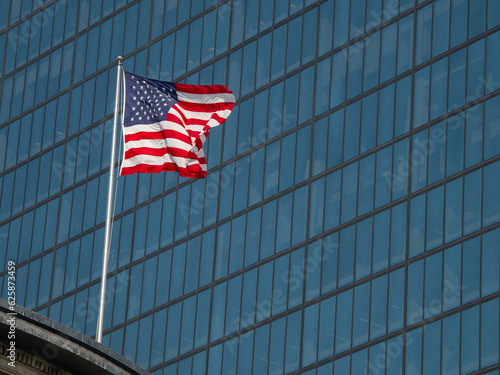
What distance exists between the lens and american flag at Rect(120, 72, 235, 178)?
157 feet

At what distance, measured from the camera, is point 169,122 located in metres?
48.2

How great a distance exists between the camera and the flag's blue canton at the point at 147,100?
48.4 m

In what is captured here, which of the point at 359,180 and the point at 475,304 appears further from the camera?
the point at 359,180

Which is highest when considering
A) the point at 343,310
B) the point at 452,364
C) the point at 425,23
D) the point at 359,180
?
the point at 425,23

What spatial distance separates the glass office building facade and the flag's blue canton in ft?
70.9

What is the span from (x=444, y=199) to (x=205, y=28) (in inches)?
771

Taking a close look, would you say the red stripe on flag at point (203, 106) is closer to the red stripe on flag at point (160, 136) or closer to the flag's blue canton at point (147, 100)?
the flag's blue canton at point (147, 100)

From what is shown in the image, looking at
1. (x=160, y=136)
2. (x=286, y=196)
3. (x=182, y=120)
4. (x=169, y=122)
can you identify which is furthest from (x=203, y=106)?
(x=286, y=196)

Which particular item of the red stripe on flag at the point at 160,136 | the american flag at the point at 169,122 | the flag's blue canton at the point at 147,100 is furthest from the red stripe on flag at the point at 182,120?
the red stripe on flag at the point at 160,136

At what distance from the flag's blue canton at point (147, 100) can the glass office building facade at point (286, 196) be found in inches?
851

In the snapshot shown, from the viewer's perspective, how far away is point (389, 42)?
7419 centimetres

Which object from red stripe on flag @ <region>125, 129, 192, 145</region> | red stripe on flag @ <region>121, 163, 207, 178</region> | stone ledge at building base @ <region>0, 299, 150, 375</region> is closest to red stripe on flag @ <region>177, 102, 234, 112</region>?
red stripe on flag @ <region>125, 129, 192, 145</region>

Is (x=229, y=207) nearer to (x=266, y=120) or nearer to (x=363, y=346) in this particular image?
(x=266, y=120)

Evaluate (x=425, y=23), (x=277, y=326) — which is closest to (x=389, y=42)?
(x=425, y=23)
